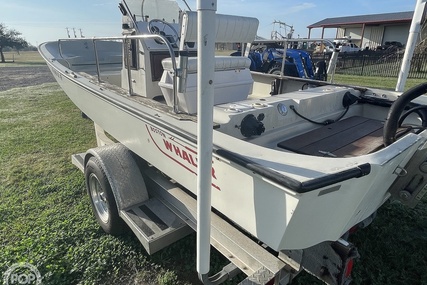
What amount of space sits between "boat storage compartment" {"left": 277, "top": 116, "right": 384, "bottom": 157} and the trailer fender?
1.29 m

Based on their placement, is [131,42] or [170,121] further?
[131,42]

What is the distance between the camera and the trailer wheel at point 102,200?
263cm

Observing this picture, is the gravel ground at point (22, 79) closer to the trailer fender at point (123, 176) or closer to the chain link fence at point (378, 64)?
the trailer fender at point (123, 176)

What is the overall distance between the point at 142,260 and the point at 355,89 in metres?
2.78

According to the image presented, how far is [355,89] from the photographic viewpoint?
319 cm

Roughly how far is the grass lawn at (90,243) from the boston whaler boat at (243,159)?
0.32 meters

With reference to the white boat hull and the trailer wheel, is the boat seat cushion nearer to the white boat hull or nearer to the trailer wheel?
the white boat hull

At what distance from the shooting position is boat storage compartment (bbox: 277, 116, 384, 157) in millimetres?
2165

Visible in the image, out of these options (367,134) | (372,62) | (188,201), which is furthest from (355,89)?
(372,62)

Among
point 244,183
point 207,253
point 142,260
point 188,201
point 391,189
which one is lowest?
point 142,260

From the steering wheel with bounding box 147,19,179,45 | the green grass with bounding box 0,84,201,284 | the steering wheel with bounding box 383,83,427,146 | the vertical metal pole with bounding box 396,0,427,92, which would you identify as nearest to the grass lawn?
the green grass with bounding box 0,84,201,284

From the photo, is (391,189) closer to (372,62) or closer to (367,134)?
(367,134)

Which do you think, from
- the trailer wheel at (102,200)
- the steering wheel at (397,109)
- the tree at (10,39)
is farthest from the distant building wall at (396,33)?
the tree at (10,39)

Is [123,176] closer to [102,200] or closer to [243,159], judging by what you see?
[102,200]
